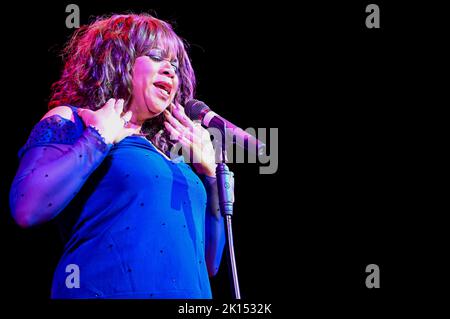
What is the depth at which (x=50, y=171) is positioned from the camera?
131 cm

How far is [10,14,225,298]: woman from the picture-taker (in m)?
1.33

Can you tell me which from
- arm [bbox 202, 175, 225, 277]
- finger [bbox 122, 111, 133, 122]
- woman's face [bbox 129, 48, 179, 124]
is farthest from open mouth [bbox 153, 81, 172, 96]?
arm [bbox 202, 175, 225, 277]

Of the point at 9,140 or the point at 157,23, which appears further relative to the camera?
the point at 9,140

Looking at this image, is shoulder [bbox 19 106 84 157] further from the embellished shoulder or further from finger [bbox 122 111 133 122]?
finger [bbox 122 111 133 122]

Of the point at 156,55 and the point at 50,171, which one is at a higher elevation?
the point at 156,55

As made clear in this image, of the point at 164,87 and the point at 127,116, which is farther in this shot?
the point at 164,87

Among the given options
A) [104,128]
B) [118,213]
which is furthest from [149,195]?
[104,128]

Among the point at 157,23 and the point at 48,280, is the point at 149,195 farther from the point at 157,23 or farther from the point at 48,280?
the point at 48,280

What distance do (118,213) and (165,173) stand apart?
0.19 meters

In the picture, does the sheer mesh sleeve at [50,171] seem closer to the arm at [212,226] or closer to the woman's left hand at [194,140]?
the woman's left hand at [194,140]

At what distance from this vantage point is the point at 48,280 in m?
2.00

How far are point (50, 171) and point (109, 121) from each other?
0.77 feet

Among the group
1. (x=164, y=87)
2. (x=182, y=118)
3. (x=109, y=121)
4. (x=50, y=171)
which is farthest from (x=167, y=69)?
(x=50, y=171)

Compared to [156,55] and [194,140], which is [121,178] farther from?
[156,55]
